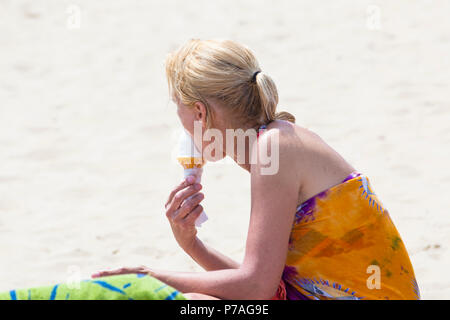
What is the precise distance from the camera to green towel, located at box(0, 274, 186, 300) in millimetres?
2020

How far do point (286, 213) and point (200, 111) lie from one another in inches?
18.7

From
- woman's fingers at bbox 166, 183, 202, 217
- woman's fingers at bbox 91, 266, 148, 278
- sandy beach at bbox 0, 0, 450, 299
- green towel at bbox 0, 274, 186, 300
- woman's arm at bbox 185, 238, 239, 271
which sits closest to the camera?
green towel at bbox 0, 274, 186, 300

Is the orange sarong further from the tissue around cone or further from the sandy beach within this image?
the sandy beach

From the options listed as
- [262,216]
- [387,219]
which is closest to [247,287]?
[262,216]

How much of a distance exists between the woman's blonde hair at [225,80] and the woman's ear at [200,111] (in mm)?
12

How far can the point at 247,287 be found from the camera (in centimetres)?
215

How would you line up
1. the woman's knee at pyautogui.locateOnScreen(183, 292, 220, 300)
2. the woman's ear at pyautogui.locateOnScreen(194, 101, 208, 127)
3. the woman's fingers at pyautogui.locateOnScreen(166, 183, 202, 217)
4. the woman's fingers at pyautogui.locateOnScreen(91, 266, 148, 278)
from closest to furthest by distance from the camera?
the woman's knee at pyautogui.locateOnScreen(183, 292, 220, 300), the woman's fingers at pyautogui.locateOnScreen(91, 266, 148, 278), the woman's ear at pyautogui.locateOnScreen(194, 101, 208, 127), the woman's fingers at pyautogui.locateOnScreen(166, 183, 202, 217)

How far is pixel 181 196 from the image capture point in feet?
8.07

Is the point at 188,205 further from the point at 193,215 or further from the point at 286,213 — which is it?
the point at 286,213

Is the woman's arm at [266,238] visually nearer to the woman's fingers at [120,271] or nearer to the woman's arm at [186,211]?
the woman's fingers at [120,271]

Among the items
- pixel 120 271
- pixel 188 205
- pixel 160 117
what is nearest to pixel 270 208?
pixel 188 205

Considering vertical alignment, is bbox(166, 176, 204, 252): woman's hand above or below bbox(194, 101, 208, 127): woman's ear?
below

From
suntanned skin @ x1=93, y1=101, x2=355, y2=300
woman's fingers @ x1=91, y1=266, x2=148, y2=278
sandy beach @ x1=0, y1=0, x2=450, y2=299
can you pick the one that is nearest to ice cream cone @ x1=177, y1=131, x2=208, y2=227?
suntanned skin @ x1=93, y1=101, x2=355, y2=300

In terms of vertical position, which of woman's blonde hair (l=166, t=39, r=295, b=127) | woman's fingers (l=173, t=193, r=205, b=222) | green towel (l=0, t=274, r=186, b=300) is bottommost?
green towel (l=0, t=274, r=186, b=300)
